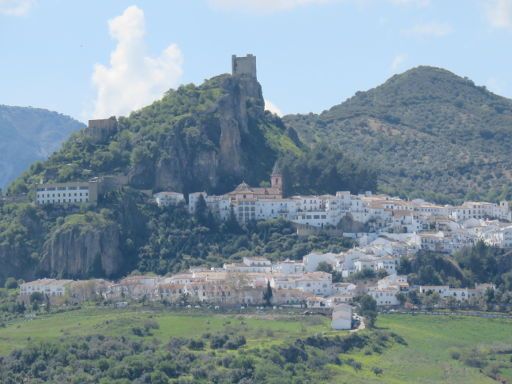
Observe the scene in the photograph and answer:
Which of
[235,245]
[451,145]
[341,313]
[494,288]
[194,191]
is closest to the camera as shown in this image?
[341,313]

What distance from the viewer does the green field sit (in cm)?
9031

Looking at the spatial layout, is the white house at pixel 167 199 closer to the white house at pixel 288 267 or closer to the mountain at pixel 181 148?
the mountain at pixel 181 148

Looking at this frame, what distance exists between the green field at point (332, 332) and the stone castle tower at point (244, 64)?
159 ft

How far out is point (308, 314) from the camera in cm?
10131

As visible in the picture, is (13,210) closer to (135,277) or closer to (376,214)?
(135,277)

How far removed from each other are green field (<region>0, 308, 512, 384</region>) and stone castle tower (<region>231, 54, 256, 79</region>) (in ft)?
159

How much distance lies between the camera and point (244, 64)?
146375 mm

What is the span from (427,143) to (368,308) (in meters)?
83.4

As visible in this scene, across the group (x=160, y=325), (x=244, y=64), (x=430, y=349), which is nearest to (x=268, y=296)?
(x=160, y=325)

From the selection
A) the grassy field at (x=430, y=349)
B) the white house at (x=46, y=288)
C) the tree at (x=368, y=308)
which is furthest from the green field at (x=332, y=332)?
the white house at (x=46, y=288)

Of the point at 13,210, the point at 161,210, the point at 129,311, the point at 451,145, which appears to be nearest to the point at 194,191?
the point at 161,210

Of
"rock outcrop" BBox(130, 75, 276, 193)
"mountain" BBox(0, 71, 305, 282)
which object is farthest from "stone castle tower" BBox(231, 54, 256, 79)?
"rock outcrop" BBox(130, 75, 276, 193)

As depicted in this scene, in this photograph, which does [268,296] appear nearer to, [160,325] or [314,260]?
[314,260]

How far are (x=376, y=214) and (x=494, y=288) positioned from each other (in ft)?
56.7
